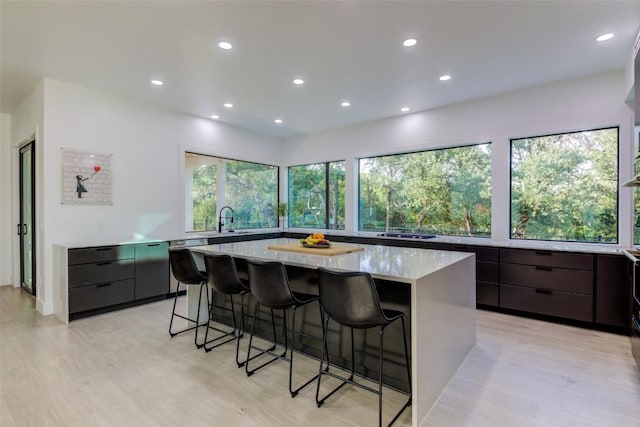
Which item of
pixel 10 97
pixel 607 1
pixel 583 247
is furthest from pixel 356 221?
pixel 10 97

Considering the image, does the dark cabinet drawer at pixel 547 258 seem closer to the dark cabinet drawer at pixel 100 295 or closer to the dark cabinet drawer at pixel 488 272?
the dark cabinet drawer at pixel 488 272

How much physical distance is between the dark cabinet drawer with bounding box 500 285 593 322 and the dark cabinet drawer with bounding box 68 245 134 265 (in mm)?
4821

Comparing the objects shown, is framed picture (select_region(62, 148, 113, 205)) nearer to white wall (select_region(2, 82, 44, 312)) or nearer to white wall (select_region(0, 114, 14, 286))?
white wall (select_region(2, 82, 44, 312))

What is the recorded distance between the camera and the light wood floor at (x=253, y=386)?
1.97 m

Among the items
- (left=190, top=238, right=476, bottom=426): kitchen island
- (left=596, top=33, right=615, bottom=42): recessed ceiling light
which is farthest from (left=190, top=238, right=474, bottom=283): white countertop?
(left=596, top=33, right=615, bottom=42): recessed ceiling light

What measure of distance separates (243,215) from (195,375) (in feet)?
13.5

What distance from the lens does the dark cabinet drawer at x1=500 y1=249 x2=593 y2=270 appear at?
336 cm

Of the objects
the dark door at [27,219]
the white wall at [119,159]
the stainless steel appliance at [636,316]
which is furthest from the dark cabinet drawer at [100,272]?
the stainless steel appliance at [636,316]

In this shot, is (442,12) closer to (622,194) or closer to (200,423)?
(622,194)

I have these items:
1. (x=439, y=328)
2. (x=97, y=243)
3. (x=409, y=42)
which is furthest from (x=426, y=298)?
(x=97, y=243)

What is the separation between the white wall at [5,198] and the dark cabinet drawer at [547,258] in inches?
305

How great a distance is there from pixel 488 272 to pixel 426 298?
2.51 meters

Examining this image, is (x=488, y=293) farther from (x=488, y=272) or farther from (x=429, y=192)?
(x=429, y=192)

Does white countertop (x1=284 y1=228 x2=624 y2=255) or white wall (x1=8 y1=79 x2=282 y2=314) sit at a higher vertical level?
white wall (x1=8 y1=79 x2=282 y2=314)
